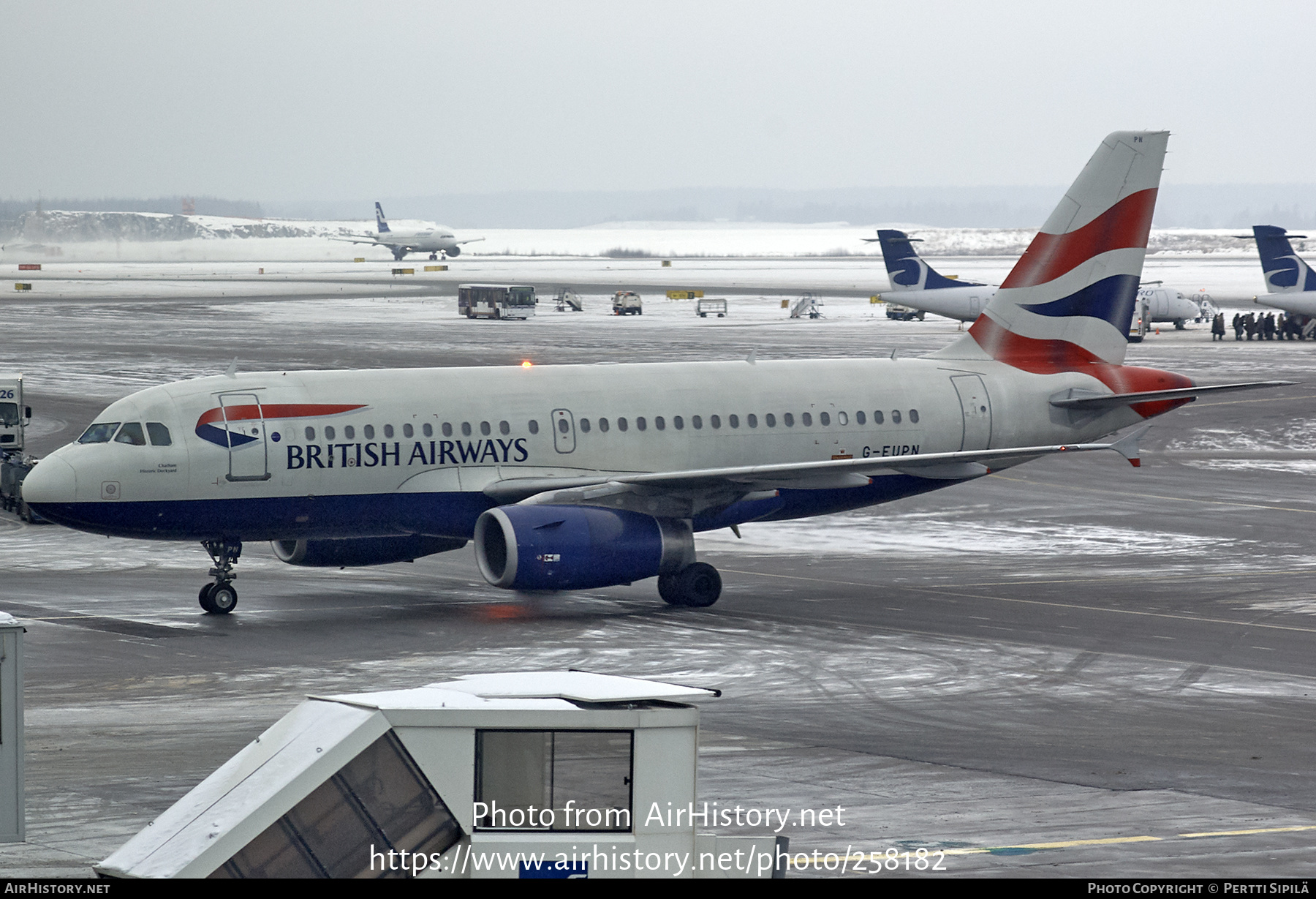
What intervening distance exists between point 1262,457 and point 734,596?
28392 millimetres

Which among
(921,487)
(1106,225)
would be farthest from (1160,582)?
(1106,225)

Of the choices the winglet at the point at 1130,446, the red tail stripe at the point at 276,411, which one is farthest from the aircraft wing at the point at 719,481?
the red tail stripe at the point at 276,411

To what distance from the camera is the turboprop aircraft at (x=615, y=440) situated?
99.5 ft

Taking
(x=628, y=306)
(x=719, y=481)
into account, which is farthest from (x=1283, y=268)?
(x=719, y=481)

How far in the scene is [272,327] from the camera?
111m

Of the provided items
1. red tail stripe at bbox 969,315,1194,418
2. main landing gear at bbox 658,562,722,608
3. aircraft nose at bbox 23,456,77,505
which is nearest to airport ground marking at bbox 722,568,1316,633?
main landing gear at bbox 658,562,722,608

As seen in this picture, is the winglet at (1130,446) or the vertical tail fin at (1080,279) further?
the vertical tail fin at (1080,279)

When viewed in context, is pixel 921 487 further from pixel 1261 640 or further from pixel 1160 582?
pixel 1261 640

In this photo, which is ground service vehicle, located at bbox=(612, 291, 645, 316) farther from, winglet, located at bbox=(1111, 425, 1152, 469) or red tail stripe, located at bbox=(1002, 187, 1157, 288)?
winglet, located at bbox=(1111, 425, 1152, 469)

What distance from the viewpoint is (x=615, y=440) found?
3341 cm

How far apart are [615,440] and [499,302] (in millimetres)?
92811

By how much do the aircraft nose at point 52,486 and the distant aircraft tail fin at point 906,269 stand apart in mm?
90581

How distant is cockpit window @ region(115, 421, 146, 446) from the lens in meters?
30.3

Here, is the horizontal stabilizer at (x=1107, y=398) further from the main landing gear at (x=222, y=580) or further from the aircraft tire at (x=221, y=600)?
the aircraft tire at (x=221, y=600)
